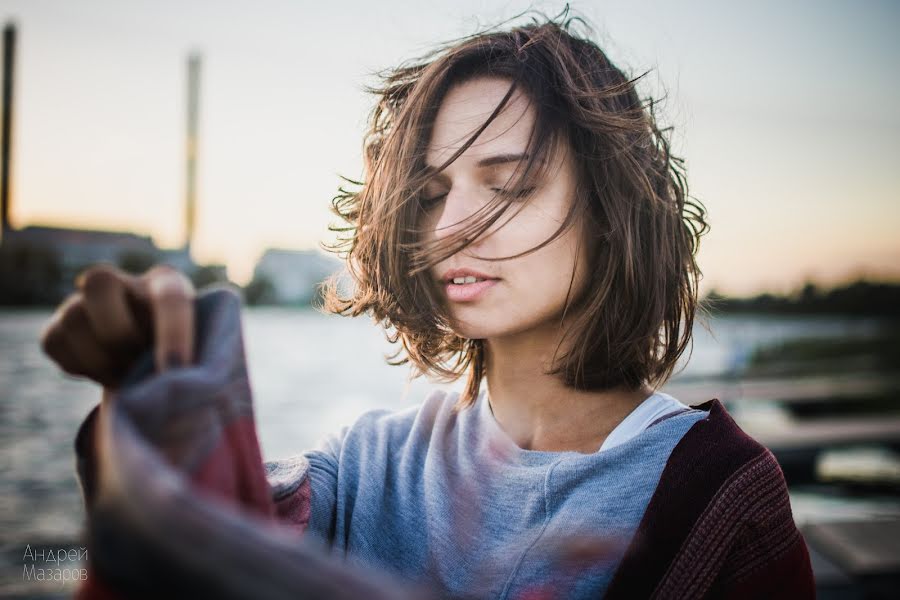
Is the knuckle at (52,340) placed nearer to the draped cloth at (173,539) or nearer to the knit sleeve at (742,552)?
the draped cloth at (173,539)

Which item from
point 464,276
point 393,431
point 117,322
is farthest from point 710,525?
point 117,322

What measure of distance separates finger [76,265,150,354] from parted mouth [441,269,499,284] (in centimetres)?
77

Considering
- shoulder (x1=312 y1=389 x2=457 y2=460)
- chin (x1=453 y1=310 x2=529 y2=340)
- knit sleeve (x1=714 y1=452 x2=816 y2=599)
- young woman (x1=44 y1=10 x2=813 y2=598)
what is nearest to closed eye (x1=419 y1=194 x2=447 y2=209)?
young woman (x1=44 y1=10 x2=813 y2=598)

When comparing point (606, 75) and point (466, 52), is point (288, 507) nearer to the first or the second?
point (466, 52)

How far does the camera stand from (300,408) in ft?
66.1

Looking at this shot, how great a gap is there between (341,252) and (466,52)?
76 centimetres

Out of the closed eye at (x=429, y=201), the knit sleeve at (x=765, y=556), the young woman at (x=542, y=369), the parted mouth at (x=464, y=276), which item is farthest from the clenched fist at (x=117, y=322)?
the knit sleeve at (x=765, y=556)

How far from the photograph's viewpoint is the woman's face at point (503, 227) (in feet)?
4.39

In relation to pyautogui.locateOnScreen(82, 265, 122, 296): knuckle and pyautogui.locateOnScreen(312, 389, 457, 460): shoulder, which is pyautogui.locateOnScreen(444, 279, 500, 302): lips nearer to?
pyautogui.locateOnScreen(312, 389, 457, 460): shoulder

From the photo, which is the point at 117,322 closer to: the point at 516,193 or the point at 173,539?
the point at 173,539

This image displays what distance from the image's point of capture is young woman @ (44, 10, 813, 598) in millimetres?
1171

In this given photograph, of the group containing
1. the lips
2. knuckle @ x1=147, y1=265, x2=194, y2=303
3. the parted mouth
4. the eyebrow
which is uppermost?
the eyebrow

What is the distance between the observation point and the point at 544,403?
1527 mm

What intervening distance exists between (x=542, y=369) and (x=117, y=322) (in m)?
1.06
